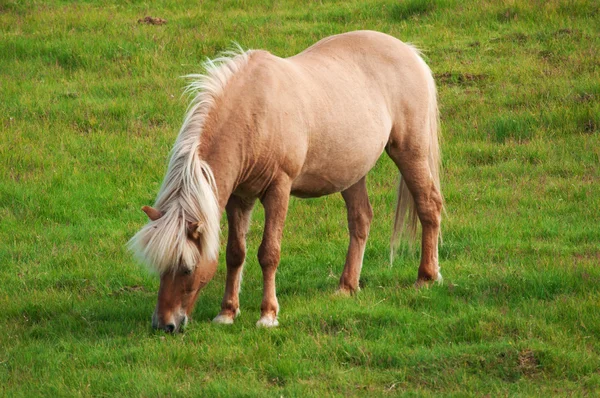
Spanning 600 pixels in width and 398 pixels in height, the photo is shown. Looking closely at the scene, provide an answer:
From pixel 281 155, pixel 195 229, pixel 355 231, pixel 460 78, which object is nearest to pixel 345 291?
pixel 355 231

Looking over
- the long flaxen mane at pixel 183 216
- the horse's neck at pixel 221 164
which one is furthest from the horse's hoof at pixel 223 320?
the horse's neck at pixel 221 164

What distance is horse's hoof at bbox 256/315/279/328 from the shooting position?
6.64 metres

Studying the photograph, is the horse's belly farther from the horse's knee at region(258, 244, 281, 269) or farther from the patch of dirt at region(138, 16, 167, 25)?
the patch of dirt at region(138, 16, 167, 25)

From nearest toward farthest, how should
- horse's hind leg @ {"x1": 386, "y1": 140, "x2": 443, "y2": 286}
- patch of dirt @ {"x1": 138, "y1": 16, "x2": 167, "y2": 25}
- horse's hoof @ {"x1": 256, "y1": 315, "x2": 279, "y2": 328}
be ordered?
horse's hoof @ {"x1": 256, "y1": 315, "x2": 279, "y2": 328} → horse's hind leg @ {"x1": 386, "y1": 140, "x2": 443, "y2": 286} → patch of dirt @ {"x1": 138, "y1": 16, "x2": 167, "y2": 25}

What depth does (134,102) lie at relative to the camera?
12172 mm

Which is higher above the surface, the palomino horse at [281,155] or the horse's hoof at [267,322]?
the palomino horse at [281,155]

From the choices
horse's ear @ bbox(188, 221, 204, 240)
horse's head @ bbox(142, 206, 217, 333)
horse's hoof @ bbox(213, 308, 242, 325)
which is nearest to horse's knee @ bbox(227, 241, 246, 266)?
horse's hoof @ bbox(213, 308, 242, 325)

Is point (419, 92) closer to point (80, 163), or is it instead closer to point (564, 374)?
point (564, 374)

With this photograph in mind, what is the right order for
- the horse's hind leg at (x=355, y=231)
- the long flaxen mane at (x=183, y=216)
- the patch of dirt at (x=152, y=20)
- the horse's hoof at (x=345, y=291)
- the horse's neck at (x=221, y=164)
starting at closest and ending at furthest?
the long flaxen mane at (x=183, y=216) → the horse's neck at (x=221, y=164) → the horse's hoof at (x=345, y=291) → the horse's hind leg at (x=355, y=231) → the patch of dirt at (x=152, y=20)

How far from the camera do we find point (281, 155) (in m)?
6.65

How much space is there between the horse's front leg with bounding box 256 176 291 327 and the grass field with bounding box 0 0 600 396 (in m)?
0.16

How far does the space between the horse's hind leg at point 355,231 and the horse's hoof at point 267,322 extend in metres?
1.02

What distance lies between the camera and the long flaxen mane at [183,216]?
598 cm

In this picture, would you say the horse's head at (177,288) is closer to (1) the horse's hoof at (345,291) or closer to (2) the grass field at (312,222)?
(2) the grass field at (312,222)
